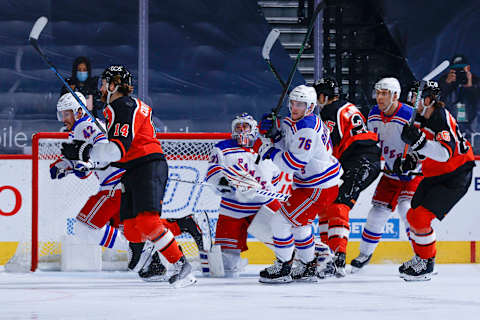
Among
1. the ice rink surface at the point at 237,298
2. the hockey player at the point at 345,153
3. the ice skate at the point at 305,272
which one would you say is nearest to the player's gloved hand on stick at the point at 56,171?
the ice rink surface at the point at 237,298

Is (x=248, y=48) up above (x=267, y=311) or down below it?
above

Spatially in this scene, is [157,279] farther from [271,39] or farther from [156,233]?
[271,39]

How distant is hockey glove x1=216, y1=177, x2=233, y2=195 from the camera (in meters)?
4.75

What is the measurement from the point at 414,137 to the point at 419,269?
2.29 ft

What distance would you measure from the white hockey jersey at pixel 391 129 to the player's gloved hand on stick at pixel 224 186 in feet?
2.82

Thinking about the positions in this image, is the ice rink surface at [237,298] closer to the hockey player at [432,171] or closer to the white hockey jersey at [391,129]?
the hockey player at [432,171]

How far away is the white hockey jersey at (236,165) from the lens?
4.79m

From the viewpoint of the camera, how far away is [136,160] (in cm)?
414

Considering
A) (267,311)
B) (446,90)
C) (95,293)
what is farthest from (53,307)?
(446,90)

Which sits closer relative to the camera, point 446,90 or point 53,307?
point 53,307

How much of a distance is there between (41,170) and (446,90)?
10.3ft

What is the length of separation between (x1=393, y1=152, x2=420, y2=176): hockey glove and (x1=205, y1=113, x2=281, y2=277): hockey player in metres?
0.67

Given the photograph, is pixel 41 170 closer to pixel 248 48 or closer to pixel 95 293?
pixel 95 293

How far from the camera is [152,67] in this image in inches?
274
